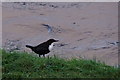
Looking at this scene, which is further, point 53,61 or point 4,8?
point 4,8

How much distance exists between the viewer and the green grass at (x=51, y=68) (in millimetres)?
5570

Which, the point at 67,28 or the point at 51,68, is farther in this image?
the point at 67,28

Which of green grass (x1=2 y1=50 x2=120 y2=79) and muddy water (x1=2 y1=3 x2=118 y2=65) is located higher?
muddy water (x1=2 y1=3 x2=118 y2=65)

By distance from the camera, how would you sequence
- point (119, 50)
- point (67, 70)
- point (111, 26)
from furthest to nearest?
point (111, 26)
point (119, 50)
point (67, 70)

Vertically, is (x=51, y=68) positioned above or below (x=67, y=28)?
below

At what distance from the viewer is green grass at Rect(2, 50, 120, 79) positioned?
5.57 metres

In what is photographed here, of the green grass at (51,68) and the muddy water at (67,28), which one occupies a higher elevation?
the muddy water at (67,28)

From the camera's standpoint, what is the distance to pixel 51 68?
588 cm

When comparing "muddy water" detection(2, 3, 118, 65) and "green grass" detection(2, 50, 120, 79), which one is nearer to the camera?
Result: "green grass" detection(2, 50, 120, 79)

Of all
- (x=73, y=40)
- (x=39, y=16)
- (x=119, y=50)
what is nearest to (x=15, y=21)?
(x=39, y=16)

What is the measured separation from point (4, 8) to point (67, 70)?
6358mm

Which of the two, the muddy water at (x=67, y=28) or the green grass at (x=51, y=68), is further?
the muddy water at (x=67, y=28)

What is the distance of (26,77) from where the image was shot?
543 cm

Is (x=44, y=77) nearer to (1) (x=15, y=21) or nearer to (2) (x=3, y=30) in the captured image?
(2) (x=3, y=30)
